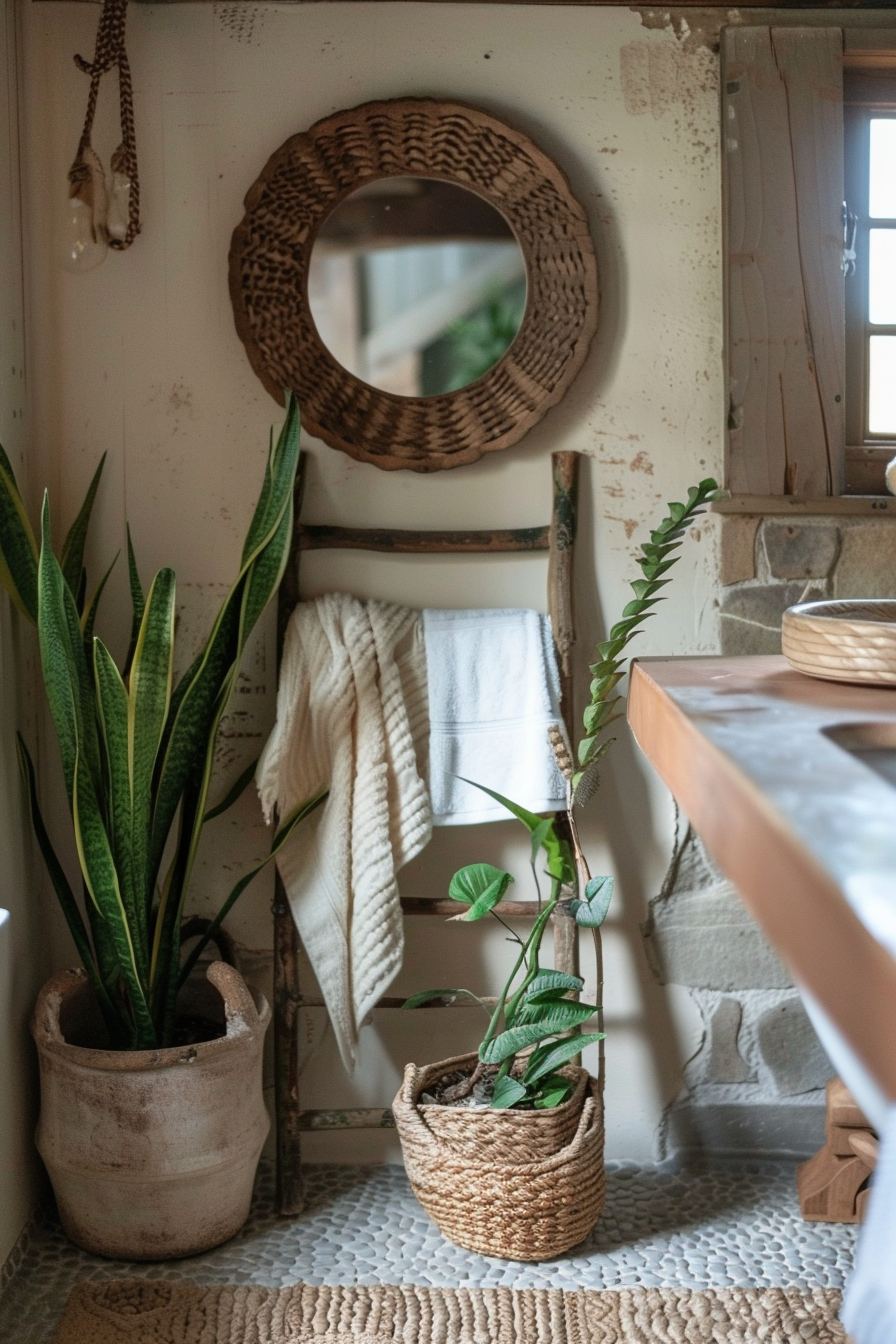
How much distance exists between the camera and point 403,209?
220cm

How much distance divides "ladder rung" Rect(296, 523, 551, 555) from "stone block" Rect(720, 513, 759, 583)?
12.8 inches

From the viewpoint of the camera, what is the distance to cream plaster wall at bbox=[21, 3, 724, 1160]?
86.8 inches

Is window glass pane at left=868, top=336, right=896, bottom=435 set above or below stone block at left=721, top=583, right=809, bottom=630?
above

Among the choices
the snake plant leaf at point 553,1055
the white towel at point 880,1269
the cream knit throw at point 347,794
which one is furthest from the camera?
the cream knit throw at point 347,794

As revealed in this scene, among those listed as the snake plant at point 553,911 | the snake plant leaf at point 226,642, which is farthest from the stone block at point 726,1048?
the snake plant leaf at point 226,642

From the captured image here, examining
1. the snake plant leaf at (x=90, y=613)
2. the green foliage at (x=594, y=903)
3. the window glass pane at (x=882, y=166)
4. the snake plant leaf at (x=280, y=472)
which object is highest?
the window glass pane at (x=882, y=166)

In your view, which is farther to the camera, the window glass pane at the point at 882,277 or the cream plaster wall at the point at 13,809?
the window glass pane at the point at 882,277

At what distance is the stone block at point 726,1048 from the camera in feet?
7.62

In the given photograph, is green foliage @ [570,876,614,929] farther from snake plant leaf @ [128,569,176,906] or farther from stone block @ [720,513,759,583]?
snake plant leaf @ [128,569,176,906]

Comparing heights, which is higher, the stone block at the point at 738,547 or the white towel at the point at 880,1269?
the stone block at the point at 738,547

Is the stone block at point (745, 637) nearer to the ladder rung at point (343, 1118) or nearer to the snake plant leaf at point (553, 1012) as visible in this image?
the snake plant leaf at point (553, 1012)

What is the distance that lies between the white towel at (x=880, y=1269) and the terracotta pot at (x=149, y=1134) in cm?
161

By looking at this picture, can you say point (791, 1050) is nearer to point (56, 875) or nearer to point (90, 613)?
point (56, 875)

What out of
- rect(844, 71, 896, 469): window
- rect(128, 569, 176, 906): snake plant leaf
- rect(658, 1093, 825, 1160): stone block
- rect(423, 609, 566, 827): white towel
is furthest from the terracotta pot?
rect(844, 71, 896, 469): window
